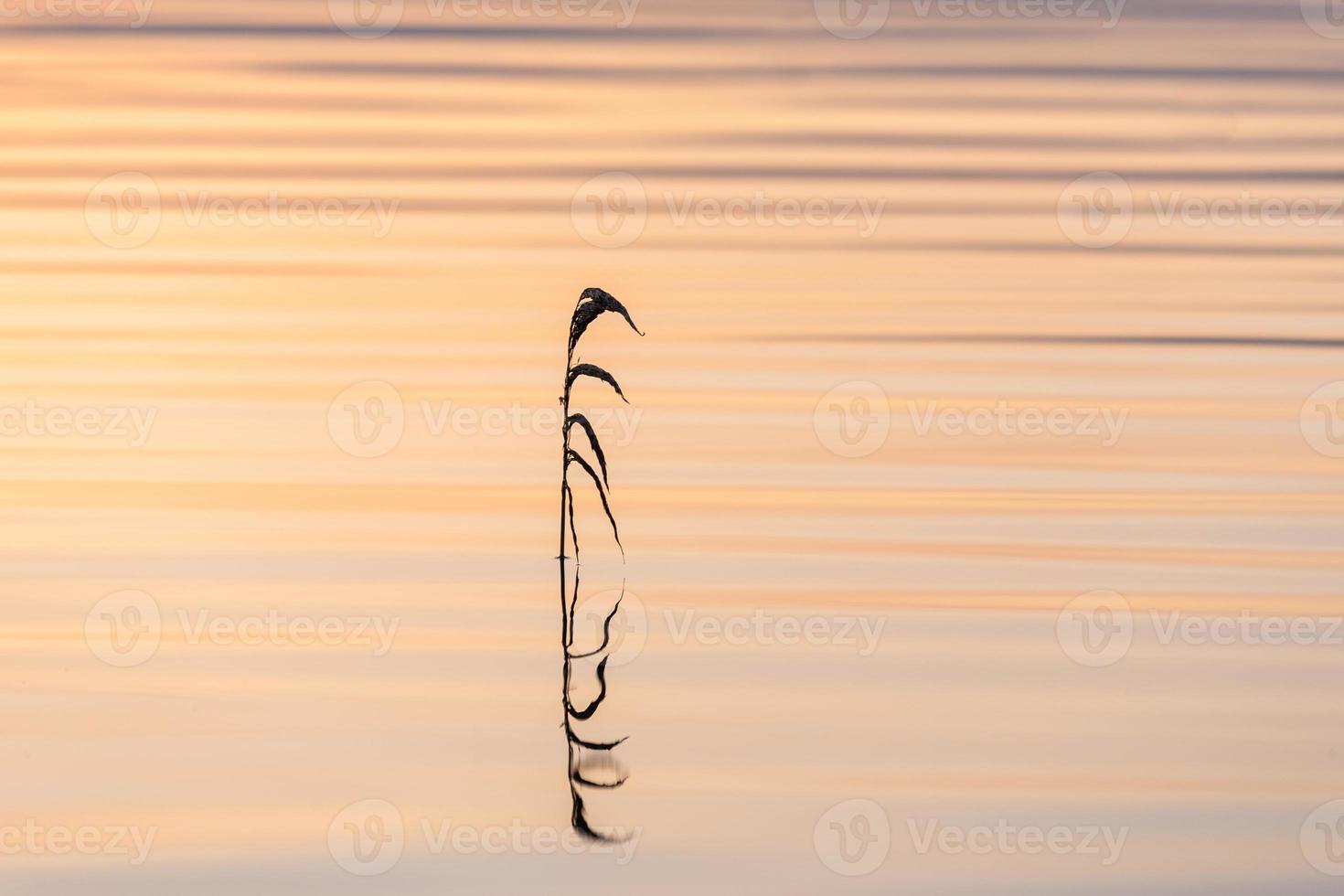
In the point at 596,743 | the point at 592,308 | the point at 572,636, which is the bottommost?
the point at 596,743

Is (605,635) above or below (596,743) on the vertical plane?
above

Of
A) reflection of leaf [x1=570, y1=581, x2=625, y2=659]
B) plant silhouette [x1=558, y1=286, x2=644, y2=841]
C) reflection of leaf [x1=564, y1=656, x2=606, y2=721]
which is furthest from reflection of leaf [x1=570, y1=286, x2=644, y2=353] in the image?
reflection of leaf [x1=564, y1=656, x2=606, y2=721]

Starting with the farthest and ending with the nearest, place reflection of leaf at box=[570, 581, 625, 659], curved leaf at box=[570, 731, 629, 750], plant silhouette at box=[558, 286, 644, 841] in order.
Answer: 1. reflection of leaf at box=[570, 581, 625, 659]
2. curved leaf at box=[570, 731, 629, 750]
3. plant silhouette at box=[558, 286, 644, 841]

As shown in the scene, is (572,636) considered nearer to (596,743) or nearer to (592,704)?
(592,704)

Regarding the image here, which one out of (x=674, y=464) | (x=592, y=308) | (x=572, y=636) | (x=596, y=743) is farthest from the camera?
(x=674, y=464)

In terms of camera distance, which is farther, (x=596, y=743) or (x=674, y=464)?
(x=674, y=464)

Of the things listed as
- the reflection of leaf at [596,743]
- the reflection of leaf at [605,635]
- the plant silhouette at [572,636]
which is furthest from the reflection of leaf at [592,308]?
the reflection of leaf at [596,743]

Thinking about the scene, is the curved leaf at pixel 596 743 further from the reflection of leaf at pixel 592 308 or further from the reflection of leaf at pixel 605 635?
the reflection of leaf at pixel 592 308

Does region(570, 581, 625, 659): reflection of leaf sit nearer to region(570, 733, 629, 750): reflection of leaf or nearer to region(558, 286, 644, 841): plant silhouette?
region(558, 286, 644, 841): plant silhouette

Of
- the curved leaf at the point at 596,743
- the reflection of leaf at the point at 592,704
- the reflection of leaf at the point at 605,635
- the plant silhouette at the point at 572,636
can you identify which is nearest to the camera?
the plant silhouette at the point at 572,636

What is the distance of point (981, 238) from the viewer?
963 centimetres

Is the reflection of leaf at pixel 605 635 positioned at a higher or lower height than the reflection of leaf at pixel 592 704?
higher

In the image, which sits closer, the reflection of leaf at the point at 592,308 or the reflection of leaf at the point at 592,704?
the reflection of leaf at the point at 592,704

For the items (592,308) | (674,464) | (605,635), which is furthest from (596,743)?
(674,464)
